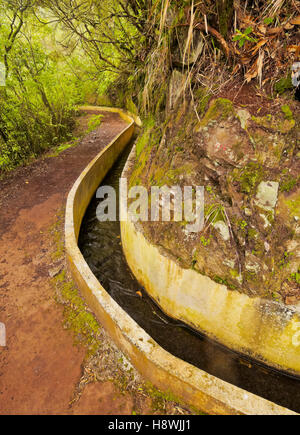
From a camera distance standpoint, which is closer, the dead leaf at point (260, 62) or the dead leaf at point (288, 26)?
the dead leaf at point (288, 26)

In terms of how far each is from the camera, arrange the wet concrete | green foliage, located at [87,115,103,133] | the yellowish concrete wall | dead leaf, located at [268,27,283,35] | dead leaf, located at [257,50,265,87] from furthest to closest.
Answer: green foliage, located at [87,115,103,133], the wet concrete, the yellowish concrete wall, dead leaf, located at [257,50,265,87], dead leaf, located at [268,27,283,35]

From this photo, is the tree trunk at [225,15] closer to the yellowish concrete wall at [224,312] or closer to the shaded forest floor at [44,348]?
the yellowish concrete wall at [224,312]

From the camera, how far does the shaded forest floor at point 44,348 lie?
111 inches

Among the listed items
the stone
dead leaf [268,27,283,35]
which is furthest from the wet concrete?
dead leaf [268,27,283,35]

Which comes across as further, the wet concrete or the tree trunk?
the wet concrete

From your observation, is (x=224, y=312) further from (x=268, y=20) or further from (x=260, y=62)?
(x=268, y=20)

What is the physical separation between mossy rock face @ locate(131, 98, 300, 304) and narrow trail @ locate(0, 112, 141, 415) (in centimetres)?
213

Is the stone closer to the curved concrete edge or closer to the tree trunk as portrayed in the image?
the curved concrete edge

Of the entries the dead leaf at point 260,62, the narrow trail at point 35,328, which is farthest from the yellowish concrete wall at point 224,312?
the dead leaf at point 260,62

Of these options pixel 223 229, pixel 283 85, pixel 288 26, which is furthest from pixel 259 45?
pixel 223 229

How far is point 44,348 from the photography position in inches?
135

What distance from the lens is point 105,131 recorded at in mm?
13148

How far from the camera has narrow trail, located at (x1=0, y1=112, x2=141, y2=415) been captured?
286 centimetres

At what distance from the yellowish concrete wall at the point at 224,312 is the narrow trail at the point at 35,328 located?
1629 millimetres
